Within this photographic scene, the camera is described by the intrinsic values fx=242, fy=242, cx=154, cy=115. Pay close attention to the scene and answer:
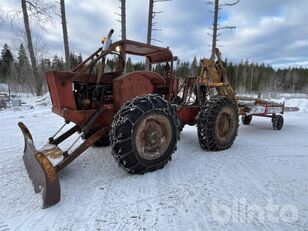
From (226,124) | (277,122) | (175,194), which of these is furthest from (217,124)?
(277,122)

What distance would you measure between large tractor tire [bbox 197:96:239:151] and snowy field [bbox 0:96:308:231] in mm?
209

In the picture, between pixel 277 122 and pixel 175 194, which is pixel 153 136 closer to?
pixel 175 194

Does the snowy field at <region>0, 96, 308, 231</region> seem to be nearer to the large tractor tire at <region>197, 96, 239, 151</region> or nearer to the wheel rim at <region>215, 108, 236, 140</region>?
the large tractor tire at <region>197, 96, 239, 151</region>

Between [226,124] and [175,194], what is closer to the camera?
[175,194]

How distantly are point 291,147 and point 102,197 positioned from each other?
4.45 m

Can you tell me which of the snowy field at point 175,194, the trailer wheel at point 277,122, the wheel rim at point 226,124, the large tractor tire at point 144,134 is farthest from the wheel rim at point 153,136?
the trailer wheel at point 277,122

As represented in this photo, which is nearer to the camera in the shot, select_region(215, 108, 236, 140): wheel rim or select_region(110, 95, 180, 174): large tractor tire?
select_region(110, 95, 180, 174): large tractor tire

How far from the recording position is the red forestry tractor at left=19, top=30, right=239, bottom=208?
3.31 meters

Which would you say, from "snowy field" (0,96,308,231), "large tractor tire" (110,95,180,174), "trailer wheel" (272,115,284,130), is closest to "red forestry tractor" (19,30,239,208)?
"large tractor tire" (110,95,180,174)

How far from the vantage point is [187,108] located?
17.2 ft

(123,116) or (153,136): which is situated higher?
(123,116)

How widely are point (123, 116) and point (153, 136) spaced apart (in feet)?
1.96

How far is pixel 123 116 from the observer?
11.0 feet

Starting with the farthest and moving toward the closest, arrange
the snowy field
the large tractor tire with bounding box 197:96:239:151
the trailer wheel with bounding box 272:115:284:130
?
the trailer wheel with bounding box 272:115:284:130
the large tractor tire with bounding box 197:96:239:151
the snowy field
